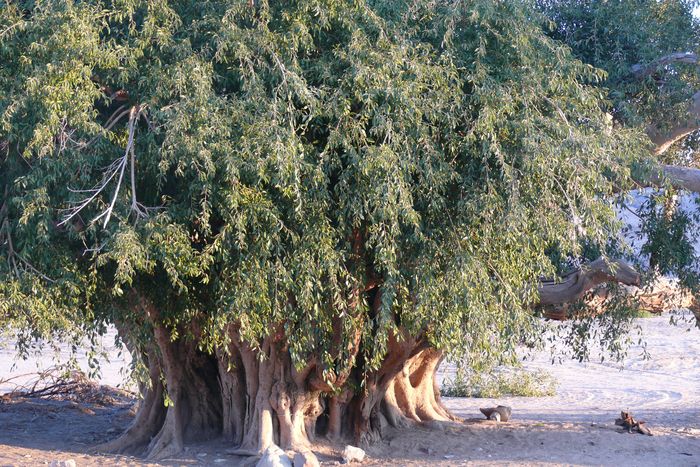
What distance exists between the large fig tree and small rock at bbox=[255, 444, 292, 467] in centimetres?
117

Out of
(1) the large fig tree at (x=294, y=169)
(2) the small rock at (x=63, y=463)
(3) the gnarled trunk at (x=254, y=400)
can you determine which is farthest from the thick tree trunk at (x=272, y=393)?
(2) the small rock at (x=63, y=463)

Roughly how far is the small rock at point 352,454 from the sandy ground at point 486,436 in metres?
0.12

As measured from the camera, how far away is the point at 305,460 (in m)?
10.4

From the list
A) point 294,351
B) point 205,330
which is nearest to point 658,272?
point 294,351

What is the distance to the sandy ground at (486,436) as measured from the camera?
11.6 meters

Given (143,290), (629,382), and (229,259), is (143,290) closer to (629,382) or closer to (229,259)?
(229,259)

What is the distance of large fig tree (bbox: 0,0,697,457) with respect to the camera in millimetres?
8539

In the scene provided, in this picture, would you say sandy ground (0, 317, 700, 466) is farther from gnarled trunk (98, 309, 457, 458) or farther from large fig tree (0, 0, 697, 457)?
large fig tree (0, 0, 697, 457)

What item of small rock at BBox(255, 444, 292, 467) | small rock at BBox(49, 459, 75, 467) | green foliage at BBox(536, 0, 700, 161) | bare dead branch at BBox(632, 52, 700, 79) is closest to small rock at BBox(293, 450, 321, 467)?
small rock at BBox(255, 444, 292, 467)

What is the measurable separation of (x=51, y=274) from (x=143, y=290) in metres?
1.11

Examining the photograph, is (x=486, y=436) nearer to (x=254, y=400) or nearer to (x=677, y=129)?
(x=254, y=400)

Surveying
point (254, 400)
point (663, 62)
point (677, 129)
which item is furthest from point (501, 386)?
point (254, 400)

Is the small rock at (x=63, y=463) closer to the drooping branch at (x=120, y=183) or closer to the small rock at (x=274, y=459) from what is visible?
the small rock at (x=274, y=459)

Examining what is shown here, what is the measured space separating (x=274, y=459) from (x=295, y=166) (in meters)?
3.74
